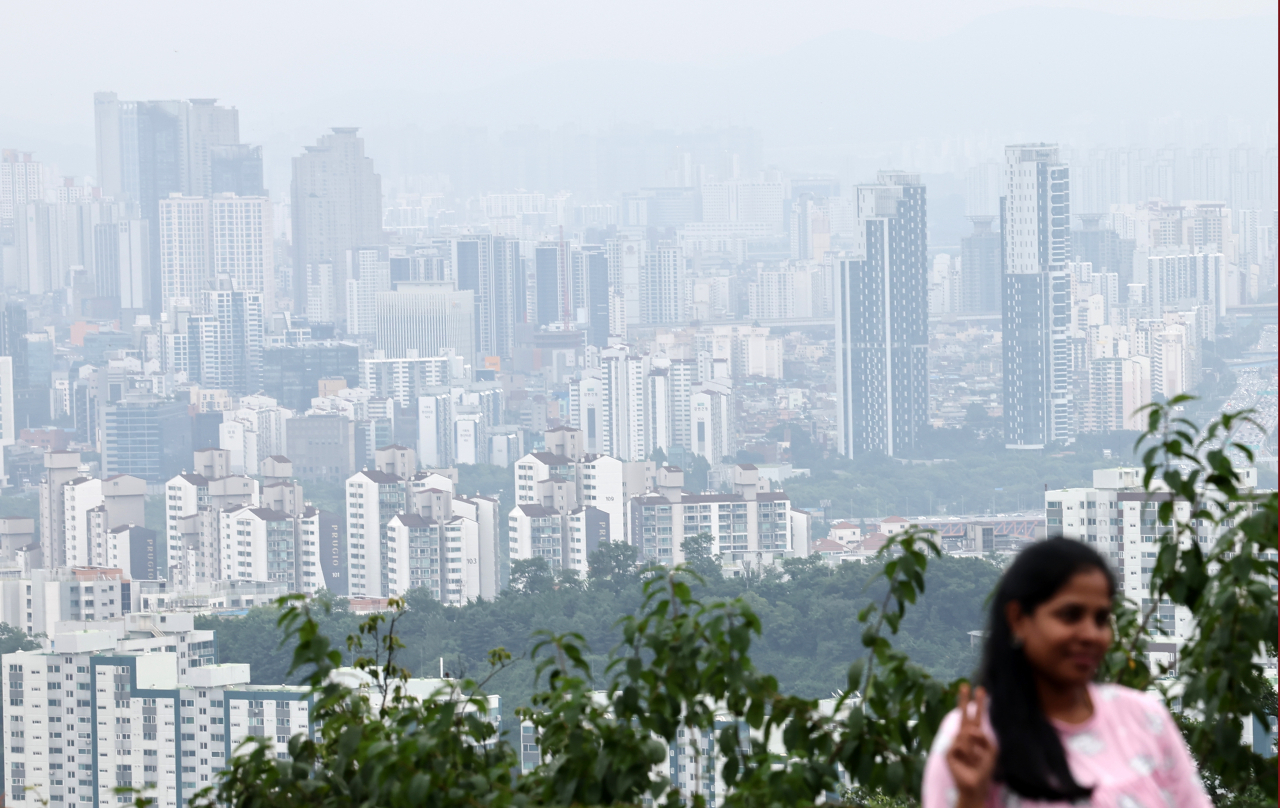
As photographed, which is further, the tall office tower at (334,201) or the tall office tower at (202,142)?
the tall office tower at (202,142)

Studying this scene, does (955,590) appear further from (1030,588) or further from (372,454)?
(372,454)

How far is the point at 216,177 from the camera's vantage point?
42.5 meters

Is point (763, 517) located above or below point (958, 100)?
below

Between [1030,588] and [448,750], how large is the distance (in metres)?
0.48

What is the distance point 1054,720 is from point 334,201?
42.8 metres

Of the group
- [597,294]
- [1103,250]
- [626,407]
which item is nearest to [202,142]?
[597,294]

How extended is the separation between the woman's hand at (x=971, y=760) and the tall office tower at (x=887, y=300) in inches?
1286

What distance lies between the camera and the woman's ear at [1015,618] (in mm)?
588

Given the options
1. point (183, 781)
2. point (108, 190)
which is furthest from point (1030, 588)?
point (108, 190)

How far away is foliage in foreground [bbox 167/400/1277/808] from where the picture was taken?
846mm

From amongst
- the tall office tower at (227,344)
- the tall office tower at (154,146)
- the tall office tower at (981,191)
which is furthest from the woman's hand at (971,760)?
the tall office tower at (154,146)

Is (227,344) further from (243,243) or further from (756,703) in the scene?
(756,703)

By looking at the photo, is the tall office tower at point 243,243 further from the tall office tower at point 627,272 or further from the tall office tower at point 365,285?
the tall office tower at point 627,272

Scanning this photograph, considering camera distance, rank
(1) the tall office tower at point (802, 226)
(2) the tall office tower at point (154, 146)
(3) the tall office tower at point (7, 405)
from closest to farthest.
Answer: (3) the tall office tower at point (7, 405)
(1) the tall office tower at point (802, 226)
(2) the tall office tower at point (154, 146)
